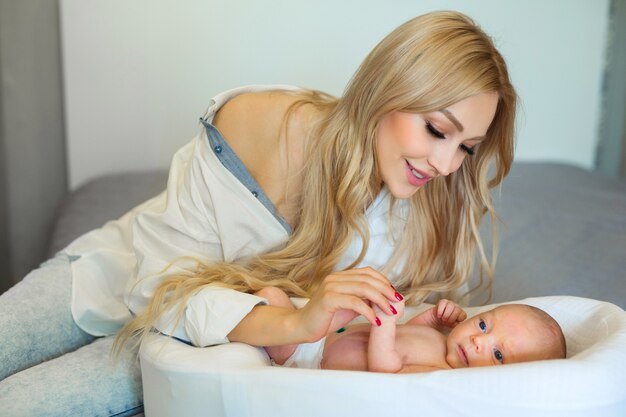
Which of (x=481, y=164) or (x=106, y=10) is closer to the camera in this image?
(x=481, y=164)

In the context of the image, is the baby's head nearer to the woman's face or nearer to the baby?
the baby

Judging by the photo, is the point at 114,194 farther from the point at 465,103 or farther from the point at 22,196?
the point at 465,103

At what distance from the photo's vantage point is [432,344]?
1428 millimetres

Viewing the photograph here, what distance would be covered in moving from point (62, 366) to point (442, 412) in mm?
761

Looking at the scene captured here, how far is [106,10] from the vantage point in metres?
2.97

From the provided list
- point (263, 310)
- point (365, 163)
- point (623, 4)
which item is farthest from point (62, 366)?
point (623, 4)

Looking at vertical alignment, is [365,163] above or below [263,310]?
above

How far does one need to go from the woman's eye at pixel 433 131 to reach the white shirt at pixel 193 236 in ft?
0.91

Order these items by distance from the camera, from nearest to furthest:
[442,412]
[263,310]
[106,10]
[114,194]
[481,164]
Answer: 1. [442,412]
2. [263,310]
3. [481,164]
4. [114,194]
5. [106,10]

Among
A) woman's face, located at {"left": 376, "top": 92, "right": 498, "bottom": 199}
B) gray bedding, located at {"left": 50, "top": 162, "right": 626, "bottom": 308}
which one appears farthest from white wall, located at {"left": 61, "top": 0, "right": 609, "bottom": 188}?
woman's face, located at {"left": 376, "top": 92, "right": 498, "bottom": 199}

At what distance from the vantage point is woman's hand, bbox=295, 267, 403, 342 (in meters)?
1.23

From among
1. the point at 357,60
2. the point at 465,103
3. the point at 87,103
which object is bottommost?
the point at 87,103

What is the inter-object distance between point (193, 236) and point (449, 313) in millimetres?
527

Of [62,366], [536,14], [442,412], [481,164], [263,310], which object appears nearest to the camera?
[442,412]
